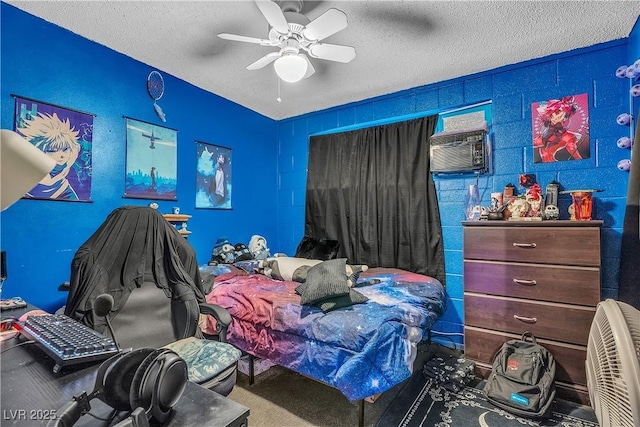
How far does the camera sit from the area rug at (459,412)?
1.81m

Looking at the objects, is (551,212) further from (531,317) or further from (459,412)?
(459,412)

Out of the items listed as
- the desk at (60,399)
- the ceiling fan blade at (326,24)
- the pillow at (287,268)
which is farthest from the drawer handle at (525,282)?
the desk at (60,399)

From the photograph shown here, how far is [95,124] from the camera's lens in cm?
235

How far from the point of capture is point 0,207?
0.52 m

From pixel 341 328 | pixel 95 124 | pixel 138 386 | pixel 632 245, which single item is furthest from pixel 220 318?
pixel 632 245

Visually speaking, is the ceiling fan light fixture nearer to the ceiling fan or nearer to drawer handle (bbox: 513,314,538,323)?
the ceiling fan

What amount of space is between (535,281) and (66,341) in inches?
101

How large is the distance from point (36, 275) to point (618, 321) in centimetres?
293

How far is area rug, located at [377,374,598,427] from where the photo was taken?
181 centimetres

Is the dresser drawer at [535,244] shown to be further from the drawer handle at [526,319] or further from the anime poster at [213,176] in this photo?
the anime poster at [213,176]

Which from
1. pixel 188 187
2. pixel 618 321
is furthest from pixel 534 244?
pixel 188 187

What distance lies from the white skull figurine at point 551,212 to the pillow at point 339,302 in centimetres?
150

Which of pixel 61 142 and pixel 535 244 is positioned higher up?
pixel 61 142

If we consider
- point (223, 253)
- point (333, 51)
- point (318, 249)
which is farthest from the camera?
point (318, 249)
